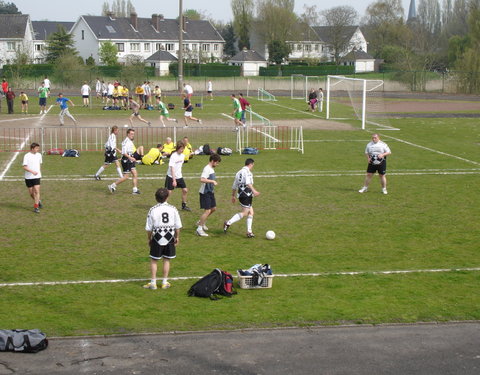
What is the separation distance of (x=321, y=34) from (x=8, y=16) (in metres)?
54.2

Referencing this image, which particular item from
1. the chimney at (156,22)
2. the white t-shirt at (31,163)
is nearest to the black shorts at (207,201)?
the white t-shirt at (31,163)

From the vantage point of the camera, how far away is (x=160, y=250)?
40.0 ft

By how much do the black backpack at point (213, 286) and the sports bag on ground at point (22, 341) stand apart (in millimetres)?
3099

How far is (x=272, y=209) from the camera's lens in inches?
760

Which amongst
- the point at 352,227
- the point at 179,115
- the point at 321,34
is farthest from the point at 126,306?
the point at 321,34

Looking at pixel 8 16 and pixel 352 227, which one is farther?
pixel 8 16

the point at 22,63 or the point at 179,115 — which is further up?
the point at 22,63

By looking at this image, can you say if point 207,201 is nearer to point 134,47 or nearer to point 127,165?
point 127,165

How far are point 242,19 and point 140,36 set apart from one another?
66.0ft

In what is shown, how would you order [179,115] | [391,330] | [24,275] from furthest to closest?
[179,115] → [24,275] → [391,330]

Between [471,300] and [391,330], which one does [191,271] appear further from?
[471,300]

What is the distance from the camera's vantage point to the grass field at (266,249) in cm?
1148

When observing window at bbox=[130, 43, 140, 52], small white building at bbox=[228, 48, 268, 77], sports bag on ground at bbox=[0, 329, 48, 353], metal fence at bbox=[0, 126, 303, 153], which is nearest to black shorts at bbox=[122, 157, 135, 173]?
metal fence at bbox=[0, 126, 303, 153]

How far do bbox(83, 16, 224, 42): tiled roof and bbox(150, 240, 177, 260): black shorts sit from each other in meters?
99.1
